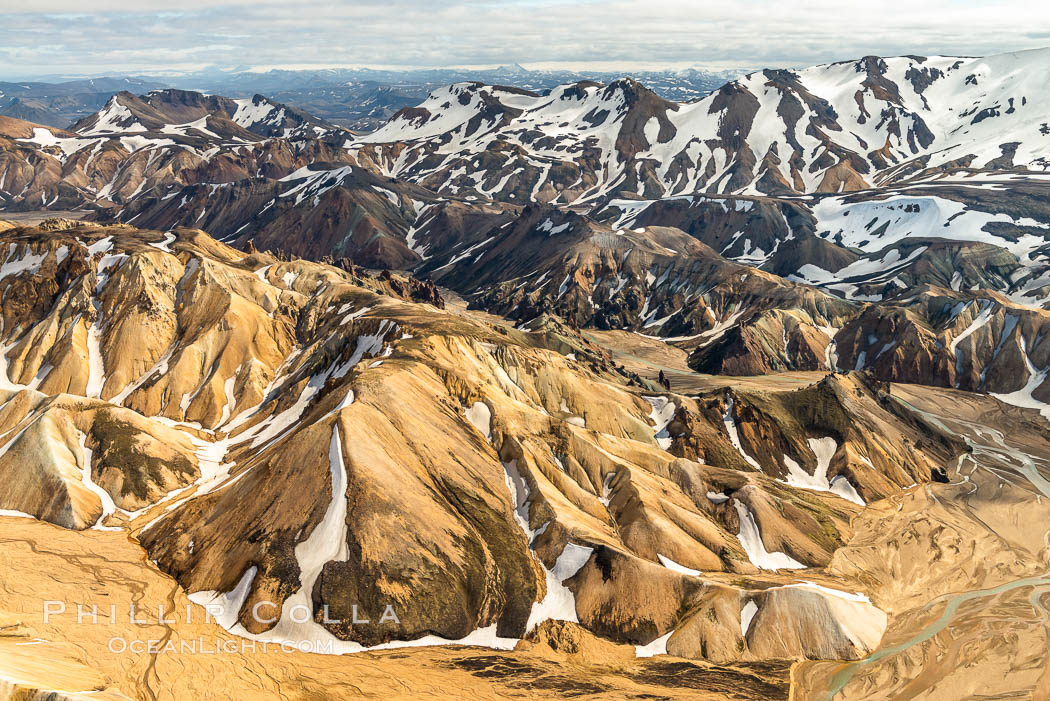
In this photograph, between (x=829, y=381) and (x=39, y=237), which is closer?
(x=829, y=381)

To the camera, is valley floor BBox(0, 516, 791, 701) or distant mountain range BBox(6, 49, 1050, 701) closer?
valley floor BBox(0, 516, 791, 701)

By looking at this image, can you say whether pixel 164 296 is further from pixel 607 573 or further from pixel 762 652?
pixel 762 652

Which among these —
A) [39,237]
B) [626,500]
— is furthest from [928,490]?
[39,237]

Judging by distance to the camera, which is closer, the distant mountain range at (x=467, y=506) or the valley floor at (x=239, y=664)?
the valley floor at (x=239, y=664)

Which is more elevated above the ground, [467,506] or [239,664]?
[467,506]

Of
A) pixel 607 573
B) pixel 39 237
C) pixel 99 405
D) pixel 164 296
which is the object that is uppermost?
pixel 39 237

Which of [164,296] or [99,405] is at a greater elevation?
[164,296]

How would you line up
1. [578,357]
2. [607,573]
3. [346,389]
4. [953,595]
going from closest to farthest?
[607,573] < [953,595] < [346,389] < [578,357]

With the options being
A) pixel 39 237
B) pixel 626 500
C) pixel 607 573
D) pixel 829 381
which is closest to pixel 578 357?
pixel 829 381

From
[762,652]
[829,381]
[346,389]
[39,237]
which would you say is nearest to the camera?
[762,652]

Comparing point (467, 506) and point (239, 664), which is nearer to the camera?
point (239, 664)
